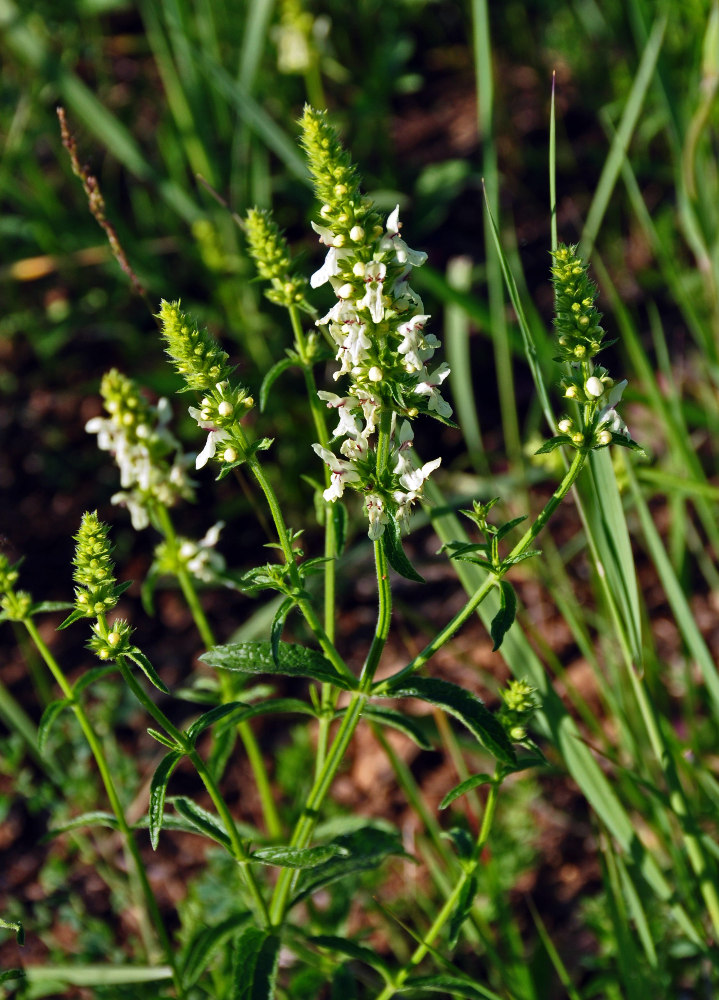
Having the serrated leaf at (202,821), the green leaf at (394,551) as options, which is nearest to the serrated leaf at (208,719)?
the serrated leaf at (202,821)

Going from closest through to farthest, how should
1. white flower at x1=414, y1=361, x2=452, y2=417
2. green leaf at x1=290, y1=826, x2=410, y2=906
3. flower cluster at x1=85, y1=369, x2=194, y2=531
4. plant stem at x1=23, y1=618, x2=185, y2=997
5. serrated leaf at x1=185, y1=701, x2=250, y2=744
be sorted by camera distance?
white flower at x1=414, y1=361, x2=452, y2=417, serrated leaf at x1=185, y1=701, x2=250, y2=744, plant stem at x1=23, y1=618, x2=185, y2=997, green leaf at x1=290, y1=826, x2=410, y2=906, flower cluster at x1=85, y1=369, x2=194, y2=531

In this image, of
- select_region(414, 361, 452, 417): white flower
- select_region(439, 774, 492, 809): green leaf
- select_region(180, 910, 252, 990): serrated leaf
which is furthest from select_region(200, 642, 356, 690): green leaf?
select_region(180, 910, 252, 990): serrated leaf

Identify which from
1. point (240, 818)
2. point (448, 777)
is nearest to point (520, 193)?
point (448, 777)

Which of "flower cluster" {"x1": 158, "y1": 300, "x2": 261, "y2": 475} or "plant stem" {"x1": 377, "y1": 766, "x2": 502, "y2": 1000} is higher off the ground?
"flower cluster" {"x1": 158, "y1": 300, "x2": 261, "y2": 475}

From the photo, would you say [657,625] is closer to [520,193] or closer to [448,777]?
[448,777]

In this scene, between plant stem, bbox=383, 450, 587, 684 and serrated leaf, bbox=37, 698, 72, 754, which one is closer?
plant stem, bbox=383, 450, 587, 684

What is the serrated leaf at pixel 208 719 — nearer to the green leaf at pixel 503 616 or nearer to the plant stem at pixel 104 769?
the plant stem at pixel 104 769

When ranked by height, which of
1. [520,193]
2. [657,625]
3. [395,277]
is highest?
[520,193]

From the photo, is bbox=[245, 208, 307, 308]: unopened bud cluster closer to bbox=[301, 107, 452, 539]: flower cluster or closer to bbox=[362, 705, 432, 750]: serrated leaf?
bbox=[301, 107, 452, 539]: flower cluster

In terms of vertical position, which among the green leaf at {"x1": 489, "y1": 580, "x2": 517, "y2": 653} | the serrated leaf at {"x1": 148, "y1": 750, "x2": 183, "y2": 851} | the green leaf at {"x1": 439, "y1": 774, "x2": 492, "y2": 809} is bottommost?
the green leaf at {"x1": 439, "y1": 774, "x2": 492, "y2": 809}
